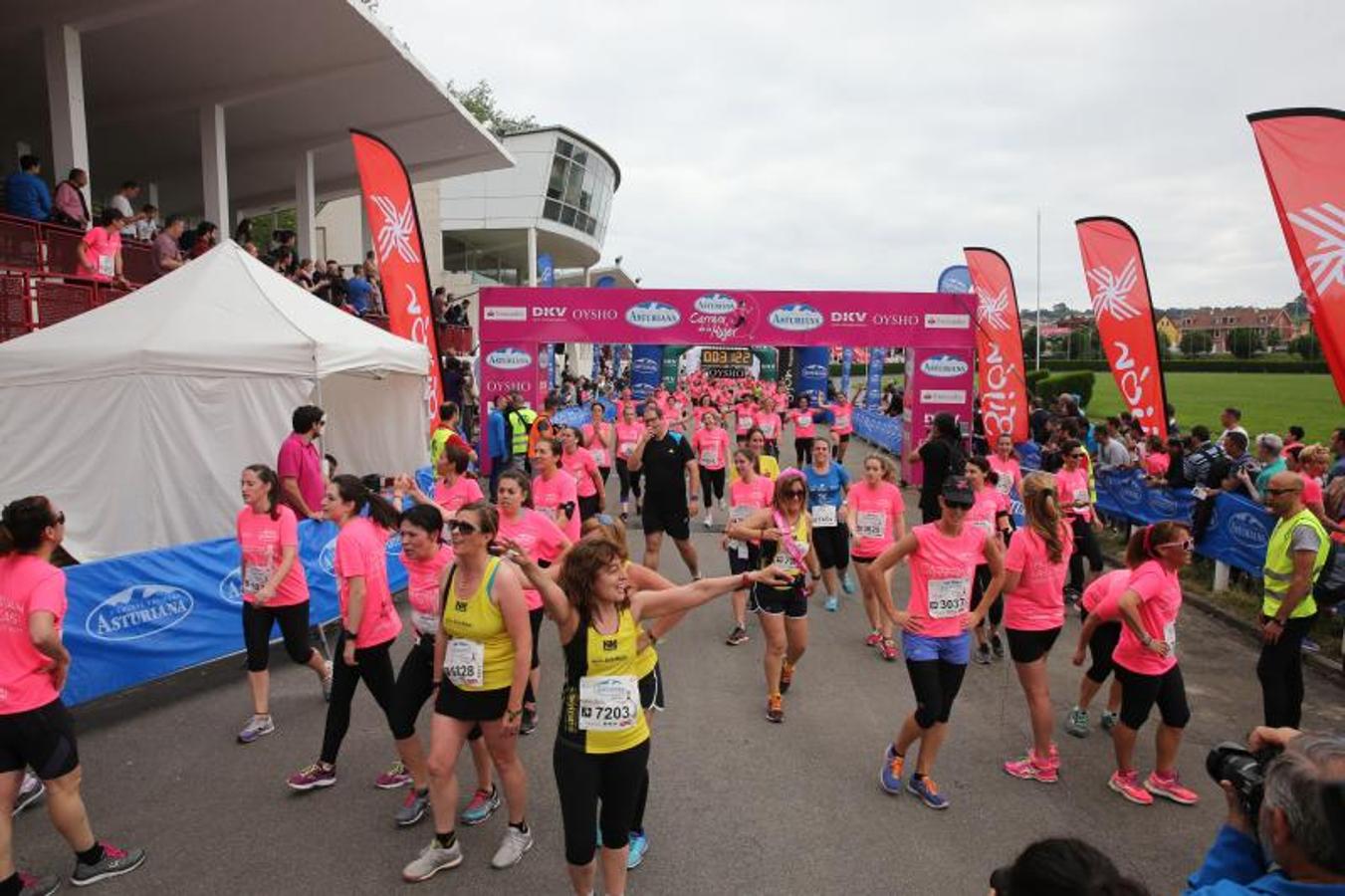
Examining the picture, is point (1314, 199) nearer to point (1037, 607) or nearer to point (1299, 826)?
point (1037, 607)

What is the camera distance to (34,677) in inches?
133

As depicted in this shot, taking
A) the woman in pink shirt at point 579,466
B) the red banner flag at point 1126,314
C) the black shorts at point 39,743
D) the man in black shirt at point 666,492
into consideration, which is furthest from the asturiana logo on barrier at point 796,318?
the black shorts at point 39,743

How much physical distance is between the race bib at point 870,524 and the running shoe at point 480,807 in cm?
388

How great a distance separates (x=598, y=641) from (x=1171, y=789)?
359cm

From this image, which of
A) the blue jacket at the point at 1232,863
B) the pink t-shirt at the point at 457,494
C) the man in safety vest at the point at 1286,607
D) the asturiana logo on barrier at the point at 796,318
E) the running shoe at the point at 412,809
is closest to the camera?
the blue jacket at the point at 1232,863

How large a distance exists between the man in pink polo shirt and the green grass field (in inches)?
1032

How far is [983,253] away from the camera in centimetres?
1581

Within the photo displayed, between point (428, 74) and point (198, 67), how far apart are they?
15.7 ft

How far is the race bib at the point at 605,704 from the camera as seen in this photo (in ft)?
10.2

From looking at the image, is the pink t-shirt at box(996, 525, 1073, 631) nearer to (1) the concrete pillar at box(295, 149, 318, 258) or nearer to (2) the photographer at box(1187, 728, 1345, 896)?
(2) the photographer at box(1187, 728, 1345, 896)

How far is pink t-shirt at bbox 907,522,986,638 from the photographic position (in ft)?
14.4

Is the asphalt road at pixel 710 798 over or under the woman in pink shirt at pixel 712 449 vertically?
under

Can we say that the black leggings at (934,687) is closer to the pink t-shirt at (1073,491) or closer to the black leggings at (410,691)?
the black leggings at (410,691)

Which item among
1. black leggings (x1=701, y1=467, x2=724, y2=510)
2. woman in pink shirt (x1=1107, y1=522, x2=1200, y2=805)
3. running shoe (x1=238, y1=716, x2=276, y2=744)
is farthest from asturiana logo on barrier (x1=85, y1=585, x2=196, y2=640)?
black leggings (x1=701, y1=467, x2=724, y2=510)
